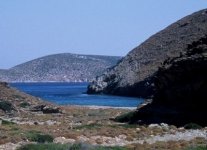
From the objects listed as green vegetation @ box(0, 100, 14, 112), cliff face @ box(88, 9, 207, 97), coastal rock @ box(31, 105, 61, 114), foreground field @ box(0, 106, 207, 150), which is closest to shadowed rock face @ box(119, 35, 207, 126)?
foreground field @ box(0, 106, 207, 150)

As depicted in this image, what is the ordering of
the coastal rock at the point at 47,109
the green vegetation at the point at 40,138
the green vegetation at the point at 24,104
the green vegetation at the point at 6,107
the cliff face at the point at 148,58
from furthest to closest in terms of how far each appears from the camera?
the cliff face at the point at 148,58 < the green vegetation at the point at 24,104 < the coastal rock at the point at 47,109 < the green vegetation at the point at 6,107 < the green vegetation at the point at 40,138

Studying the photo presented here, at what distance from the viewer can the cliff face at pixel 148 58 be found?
143 meters

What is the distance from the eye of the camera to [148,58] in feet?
516

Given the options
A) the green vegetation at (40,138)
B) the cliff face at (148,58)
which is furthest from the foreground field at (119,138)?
the cliff face at (148,58)

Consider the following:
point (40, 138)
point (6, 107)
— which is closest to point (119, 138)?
point (40, 138)

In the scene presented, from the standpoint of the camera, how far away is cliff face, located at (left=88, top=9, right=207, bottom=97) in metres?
143

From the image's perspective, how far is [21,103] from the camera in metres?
78.2

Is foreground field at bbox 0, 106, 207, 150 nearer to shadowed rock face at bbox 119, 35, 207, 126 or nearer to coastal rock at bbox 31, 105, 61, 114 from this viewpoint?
shadowed rock face at bbox 119, 35, 207, 126

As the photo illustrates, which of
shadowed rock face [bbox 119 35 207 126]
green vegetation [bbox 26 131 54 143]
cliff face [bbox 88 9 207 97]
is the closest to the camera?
green vegetation [bbox 26 131 54 143]

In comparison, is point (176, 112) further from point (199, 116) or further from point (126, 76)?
point (126, 76)

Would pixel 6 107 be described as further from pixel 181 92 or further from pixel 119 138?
pixel 119 138

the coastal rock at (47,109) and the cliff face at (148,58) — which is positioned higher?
the cliff face at (148,58)

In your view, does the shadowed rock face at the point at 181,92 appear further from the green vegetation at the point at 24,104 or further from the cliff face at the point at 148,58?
the cliff face at the point at 148,58

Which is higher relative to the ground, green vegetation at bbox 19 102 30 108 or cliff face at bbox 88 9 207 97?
cliff face at bbox 88 9 207 97
